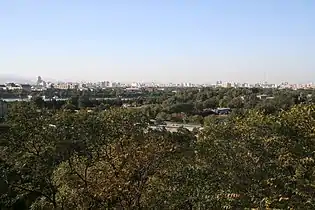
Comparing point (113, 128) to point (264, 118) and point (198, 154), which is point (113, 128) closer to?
point (198, 154)

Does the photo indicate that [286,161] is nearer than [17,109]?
No

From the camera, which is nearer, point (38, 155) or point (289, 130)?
point (38, 155)

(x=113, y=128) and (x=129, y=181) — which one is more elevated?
(x=113, y=128)

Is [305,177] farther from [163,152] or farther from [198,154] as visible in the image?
[163,152]

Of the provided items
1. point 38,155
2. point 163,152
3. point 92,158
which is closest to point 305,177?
point 163,152

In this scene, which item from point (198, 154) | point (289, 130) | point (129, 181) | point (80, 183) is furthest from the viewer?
point (289, 130)

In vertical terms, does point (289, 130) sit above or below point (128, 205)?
above

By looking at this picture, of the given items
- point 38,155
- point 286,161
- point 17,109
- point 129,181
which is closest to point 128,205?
point 129,181

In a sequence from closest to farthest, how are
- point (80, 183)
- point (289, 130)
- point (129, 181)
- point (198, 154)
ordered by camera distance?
point (129, 181)
point (80, 183)
point (198, 154)
point (289, 130)

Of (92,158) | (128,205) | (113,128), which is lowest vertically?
(128,205)

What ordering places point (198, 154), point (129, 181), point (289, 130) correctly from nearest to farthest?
point (129, 181)
point (198, 154)
point (289, 130)
